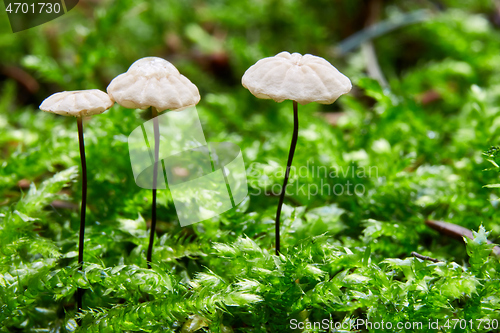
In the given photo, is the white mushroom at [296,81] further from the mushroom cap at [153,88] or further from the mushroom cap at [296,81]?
the mushroom cap at [153,88]

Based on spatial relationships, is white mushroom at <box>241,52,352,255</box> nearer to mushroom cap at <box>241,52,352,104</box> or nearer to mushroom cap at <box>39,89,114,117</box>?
mushroom cap at <box>241,52,352,104</box>

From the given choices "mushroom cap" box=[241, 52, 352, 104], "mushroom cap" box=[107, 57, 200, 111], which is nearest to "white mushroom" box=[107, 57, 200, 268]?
"mushroom cap" box=[107, 57, 200, 111]

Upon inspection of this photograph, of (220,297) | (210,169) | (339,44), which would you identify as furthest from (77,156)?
(339,44)

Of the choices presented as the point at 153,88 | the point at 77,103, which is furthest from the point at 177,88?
the point at 77,103

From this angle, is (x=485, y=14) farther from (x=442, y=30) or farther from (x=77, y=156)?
(x=77, y=156)

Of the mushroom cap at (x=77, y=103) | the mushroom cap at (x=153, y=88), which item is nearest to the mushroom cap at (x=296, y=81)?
the mushroom cap at (x=153, y=88)

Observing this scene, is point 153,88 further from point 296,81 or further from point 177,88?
point 296,81

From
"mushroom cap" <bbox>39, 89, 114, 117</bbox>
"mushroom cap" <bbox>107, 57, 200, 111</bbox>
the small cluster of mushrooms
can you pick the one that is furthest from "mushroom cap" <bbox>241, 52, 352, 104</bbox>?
"mushroom cap" <bbox>39, 89, 114, 117</bbox>
